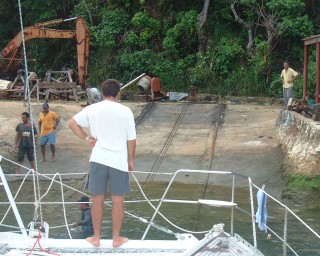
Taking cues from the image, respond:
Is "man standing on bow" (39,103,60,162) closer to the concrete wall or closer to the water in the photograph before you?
the water

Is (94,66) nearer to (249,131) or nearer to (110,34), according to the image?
(110,34)

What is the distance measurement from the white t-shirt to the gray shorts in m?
0.05

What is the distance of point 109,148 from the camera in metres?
6.15

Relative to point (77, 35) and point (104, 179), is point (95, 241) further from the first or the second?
point (77, 35)

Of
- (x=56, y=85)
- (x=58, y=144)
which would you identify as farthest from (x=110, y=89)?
(x=56, y=85)

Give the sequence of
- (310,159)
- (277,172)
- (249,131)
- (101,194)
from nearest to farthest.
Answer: (101,194), (310,159), (277,172), (249,131)

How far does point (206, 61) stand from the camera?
1103 inches

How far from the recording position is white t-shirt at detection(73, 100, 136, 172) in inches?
242

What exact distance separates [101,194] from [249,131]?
45.6 feet

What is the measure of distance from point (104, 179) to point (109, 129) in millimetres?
472

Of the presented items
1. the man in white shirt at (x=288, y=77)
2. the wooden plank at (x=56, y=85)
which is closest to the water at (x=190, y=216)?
the man in white shirt at (x=288, y=77)

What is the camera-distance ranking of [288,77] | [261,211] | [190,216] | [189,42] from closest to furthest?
[261,211] → [190,216] → [288,77] → [189,42]

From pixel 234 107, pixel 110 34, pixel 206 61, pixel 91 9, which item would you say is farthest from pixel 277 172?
pixel 91 9

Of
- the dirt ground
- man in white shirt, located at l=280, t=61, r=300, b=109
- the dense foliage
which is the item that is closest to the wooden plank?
the dirt ground
